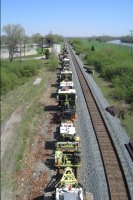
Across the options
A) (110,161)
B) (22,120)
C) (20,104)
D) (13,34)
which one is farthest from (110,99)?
(13,34)

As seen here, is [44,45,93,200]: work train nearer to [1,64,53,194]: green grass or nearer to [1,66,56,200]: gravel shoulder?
[1,66,56,200]: gravel shoulder

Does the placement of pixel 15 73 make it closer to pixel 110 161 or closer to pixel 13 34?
pixel 110 161

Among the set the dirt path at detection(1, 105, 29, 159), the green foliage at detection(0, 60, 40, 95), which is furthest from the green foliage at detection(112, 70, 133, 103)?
the green foliage at detection(0, 60, 40, 95)

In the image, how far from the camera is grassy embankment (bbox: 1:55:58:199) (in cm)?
1727

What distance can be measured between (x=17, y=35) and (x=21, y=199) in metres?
69.6

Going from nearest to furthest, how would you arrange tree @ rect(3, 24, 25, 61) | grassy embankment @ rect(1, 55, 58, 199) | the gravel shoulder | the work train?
the work train, the gravel shoulder, grassy embankment @ rect(1, 55, 58, 199), tree @ rect(3, 24, 25, 61)

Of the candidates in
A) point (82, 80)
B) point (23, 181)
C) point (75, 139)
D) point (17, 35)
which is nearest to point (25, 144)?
point (75, 139)

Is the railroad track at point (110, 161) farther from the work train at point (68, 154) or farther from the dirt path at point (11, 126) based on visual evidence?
the dirt path at point (11, 126)

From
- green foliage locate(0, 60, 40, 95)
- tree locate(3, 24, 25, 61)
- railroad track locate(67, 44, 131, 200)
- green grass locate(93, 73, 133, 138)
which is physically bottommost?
railroad track locate(67, 44, 131, 200)

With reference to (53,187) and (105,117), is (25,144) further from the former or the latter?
(105,117)

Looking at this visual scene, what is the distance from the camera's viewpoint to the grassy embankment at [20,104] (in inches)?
680

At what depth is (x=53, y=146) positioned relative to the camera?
63.4ft

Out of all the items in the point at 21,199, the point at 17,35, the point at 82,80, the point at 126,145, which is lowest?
the point at 21,199

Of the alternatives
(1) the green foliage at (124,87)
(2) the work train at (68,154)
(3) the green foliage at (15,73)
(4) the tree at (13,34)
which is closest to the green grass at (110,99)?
(1) the green foliage at (124,87)
